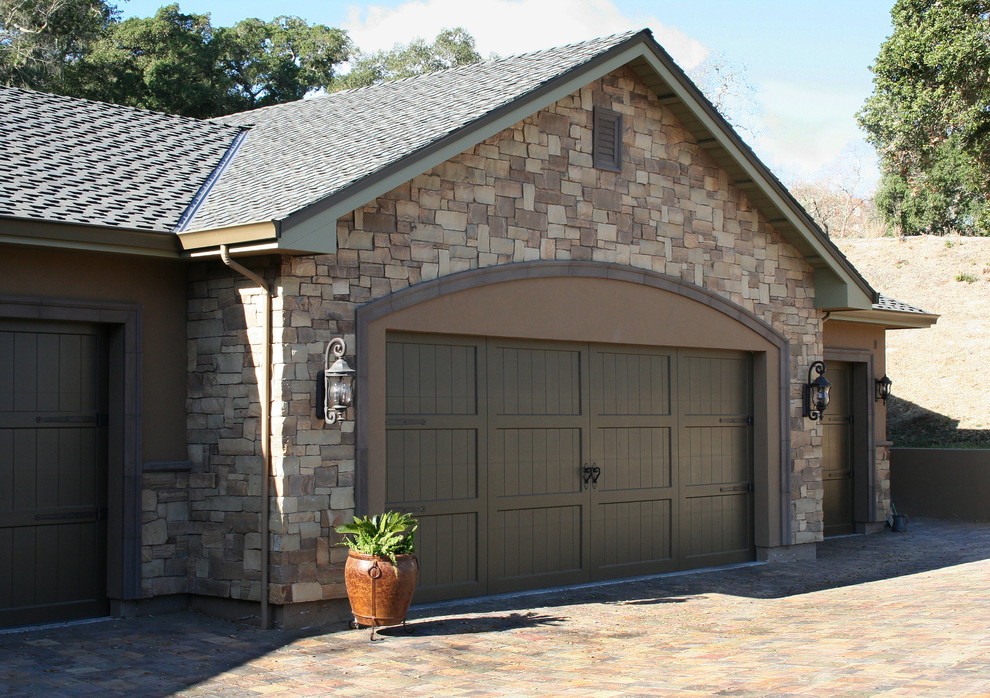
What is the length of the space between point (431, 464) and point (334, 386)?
1.55 m

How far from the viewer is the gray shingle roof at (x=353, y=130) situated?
926 centimetres

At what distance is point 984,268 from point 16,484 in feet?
91.8

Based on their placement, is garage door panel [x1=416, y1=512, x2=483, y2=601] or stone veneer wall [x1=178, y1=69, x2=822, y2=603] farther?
garage door panel [x1=416, y1=512, x2=483, y2=601]

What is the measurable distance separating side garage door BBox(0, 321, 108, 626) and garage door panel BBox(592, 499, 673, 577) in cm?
489

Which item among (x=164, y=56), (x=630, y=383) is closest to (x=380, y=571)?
(x=630, y=383)

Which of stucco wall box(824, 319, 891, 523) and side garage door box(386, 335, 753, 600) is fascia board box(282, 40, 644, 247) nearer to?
side garage door box(386, 335, 753, 600)

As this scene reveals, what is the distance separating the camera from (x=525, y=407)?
10.8 metres

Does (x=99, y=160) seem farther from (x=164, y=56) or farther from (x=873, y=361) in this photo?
(x=164, y=56)

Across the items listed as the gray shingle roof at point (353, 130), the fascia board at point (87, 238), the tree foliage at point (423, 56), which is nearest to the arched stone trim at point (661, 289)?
the gray shingle roof at point (353, 130)

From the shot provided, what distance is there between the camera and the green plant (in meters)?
8.41

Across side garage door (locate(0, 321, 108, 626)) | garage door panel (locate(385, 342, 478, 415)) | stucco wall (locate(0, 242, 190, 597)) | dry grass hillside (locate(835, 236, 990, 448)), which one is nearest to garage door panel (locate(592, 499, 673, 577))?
garage door panel (locate(385, 342, 478, 415))

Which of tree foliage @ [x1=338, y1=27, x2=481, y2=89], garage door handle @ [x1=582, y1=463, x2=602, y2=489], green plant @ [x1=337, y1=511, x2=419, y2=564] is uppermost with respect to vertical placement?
tree foliage @ [x1=338, y1=27, x2=481, y2=89]

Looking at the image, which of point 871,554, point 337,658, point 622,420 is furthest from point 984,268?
point 337,658

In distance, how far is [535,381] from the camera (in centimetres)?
1088
